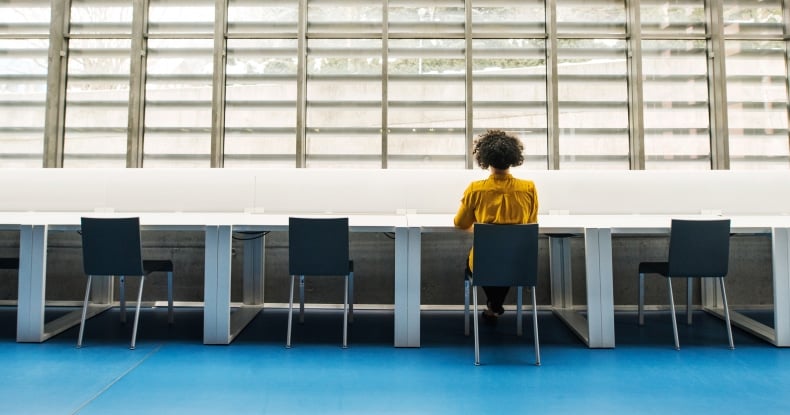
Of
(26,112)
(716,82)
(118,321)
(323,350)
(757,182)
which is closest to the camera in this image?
(323,350)

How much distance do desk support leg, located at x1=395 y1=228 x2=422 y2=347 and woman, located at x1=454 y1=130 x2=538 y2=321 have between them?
0.35 m

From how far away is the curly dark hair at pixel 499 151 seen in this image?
9.59ft

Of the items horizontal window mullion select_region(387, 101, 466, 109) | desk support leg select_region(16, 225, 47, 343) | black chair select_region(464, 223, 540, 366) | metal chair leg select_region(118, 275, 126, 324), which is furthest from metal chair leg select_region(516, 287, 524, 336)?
desk support leg select_region(16, 225, 47, 343)


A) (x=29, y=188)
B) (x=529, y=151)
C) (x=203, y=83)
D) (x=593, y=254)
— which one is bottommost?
(x=593, y=254)

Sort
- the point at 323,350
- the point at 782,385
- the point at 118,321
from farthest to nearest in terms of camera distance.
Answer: the point at 118,321 → the point at 323,350 → the point at 782,385

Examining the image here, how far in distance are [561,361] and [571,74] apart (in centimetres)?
340

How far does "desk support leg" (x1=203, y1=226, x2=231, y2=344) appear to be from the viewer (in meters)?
2.98

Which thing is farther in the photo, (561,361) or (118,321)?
(118,321)

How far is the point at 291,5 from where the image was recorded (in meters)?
4.98

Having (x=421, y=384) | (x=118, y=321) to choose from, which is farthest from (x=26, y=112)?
(x=421, y=384)

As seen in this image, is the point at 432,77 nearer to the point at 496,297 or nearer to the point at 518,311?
the point at 496,297

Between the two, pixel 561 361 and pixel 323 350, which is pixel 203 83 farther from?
pixel 561 361

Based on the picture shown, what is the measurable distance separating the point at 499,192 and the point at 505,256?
0.50 metres

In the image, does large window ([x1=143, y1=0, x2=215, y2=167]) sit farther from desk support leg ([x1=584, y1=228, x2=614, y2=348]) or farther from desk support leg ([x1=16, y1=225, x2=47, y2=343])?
desk support leg ([x1=584, y1=228, x2=614, y2=348])
